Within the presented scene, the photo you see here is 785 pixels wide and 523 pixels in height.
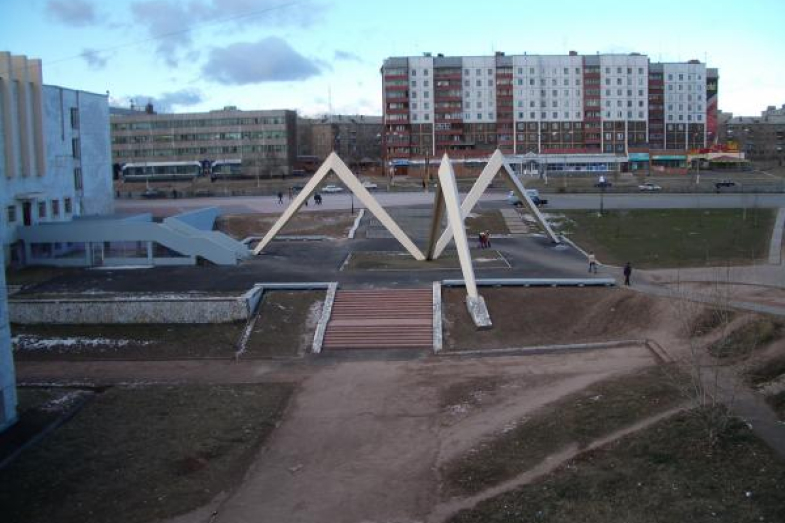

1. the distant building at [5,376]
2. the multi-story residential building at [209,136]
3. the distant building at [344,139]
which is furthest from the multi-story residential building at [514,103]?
the distant building at [5,376]

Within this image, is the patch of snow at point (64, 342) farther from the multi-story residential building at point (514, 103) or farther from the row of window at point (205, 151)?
the row of window at point (205, 151)

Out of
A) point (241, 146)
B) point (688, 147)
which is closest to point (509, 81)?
point (688, 147)

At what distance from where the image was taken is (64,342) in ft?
98.9

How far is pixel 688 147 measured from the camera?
12275 cm

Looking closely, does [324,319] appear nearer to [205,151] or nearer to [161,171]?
[161,171]

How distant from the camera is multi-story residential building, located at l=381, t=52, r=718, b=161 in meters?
116

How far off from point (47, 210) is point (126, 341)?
19052mm

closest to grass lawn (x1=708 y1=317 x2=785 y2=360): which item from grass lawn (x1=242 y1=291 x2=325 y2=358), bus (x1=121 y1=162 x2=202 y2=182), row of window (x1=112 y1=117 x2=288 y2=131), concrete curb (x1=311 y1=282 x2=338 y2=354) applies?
concrete curb (x1=311 y1=282 x2=338 y2=354)

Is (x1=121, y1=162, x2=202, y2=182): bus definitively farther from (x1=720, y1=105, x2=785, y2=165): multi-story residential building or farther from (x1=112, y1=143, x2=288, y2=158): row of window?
(x1=720, y1=105, x2=785, y2=165): multi-story residential building

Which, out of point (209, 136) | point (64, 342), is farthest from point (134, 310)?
point (209, 136)

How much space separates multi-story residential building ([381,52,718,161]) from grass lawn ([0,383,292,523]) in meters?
94.6

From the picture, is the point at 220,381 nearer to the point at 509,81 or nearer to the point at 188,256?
the point at 188,256

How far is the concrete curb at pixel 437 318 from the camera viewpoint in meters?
29.1

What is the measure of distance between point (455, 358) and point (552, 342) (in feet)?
12.9
